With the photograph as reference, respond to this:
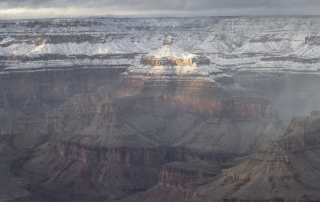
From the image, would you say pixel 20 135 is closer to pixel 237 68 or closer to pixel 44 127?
pixel 44 127

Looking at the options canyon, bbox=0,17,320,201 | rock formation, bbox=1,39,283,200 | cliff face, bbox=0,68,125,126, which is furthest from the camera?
cliff face, bbox=0,68,125,126

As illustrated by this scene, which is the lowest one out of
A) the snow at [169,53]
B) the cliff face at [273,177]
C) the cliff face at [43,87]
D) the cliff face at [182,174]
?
the cliff face at [43,87]

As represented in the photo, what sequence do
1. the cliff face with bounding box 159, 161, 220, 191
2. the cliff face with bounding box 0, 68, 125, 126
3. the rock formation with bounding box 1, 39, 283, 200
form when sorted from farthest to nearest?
the cliff face with bounding box 0, 68, 125, 126 → the rock formation with bounding box 1, 39, 283, 200 → the cliff face with bounding box 159, 161, 220, 191

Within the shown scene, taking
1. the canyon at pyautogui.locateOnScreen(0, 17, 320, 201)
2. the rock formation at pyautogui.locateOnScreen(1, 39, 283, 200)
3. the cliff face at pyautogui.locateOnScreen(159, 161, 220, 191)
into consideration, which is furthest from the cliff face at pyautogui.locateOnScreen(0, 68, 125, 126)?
the cliff face at pyautogui.locateOnScreen(159, 161, 220, 191)

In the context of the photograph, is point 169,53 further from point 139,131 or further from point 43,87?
point 43,87

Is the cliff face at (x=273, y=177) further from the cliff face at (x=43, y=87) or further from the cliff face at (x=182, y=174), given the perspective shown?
the cliff face at (x=43, y=87)

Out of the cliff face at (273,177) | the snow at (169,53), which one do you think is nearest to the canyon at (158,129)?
the cliff face at (273,177)

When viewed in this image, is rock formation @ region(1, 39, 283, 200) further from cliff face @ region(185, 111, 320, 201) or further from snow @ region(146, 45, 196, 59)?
cliff face @ region(185, 111, 320, 201)

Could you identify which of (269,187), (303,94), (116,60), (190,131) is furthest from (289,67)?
(269,187)

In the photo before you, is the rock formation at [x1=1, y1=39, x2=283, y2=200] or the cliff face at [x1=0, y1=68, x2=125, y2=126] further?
the cliff face at [x1=0, y1=68, x2=125, y2=126]
